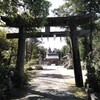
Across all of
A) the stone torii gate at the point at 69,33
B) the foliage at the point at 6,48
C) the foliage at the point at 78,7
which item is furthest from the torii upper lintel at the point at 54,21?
the foliage at the point at 6,48

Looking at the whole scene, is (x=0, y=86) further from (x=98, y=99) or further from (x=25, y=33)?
(x=25, y=33)

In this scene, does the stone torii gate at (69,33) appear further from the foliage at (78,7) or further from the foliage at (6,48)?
the foliage at (6,48)

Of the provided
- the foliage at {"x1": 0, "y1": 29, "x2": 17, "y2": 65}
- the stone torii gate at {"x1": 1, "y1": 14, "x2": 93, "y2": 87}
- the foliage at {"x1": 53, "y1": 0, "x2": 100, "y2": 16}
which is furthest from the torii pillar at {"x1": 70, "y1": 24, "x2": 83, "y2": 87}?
the foliage at {"x1": 0, "y1": 29, "x2": 17, "y2": 65}

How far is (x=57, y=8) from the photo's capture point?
73.8 feet

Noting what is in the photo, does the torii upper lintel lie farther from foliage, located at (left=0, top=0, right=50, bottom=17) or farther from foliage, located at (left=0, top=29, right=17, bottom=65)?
foliage, located at (left=0, top=29, right=17, bottom=65)

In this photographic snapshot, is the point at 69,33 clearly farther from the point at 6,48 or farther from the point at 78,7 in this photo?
the point at 6,48

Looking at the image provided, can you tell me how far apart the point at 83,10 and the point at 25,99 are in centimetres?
1291

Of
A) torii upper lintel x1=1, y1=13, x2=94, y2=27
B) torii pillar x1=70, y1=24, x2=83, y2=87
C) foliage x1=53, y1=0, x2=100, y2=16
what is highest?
foliage x1=53, y1=0, x2=100, y2=16

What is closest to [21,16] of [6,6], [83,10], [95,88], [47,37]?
[6,6]

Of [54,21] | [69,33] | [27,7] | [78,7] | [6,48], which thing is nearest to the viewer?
[27,7]

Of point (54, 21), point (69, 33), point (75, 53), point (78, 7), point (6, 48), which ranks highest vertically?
point (78, 7)

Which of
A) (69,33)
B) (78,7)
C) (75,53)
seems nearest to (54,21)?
(69,33)

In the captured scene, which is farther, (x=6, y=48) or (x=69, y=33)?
(x=6, y=48)

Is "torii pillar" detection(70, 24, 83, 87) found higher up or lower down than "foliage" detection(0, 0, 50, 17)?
lower down
